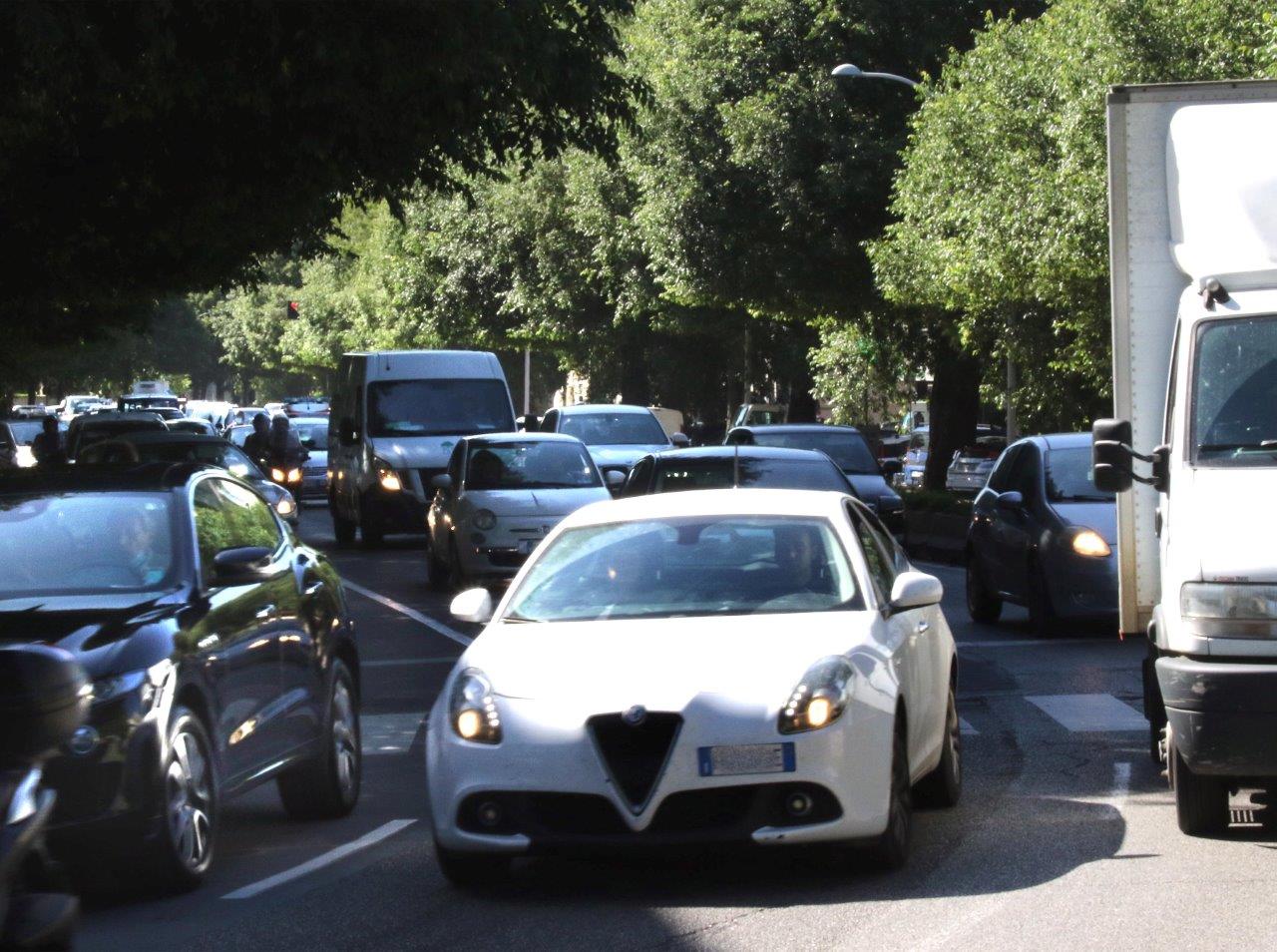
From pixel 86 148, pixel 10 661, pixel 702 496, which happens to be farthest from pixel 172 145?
pixel 10 661

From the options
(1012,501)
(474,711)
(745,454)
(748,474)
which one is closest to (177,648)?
(474,711)

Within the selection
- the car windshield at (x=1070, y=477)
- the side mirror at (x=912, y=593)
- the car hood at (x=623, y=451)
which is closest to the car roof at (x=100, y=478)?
the side mirror at (x=912, y=593)

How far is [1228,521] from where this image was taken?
790cm

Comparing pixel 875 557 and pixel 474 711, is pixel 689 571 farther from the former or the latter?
pixel 474 711

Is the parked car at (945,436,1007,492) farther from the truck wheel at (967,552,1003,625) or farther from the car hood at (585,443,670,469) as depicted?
the truck wheel at (967,552,1003,625)

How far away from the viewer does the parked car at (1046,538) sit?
15.8 metres

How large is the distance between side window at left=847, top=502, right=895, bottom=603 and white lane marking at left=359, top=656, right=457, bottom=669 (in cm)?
678

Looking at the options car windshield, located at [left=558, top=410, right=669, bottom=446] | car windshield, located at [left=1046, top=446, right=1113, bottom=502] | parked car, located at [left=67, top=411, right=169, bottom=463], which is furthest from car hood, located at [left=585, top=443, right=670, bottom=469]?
car windshield, located at [left=1046, top=446, right=1113, bottom=502]

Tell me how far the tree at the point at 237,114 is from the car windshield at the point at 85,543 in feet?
19.2

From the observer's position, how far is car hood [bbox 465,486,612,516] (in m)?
21.2

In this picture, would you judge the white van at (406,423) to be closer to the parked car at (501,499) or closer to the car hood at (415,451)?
the car hood at (415,451)

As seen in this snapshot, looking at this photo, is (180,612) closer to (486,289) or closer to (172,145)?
(172,145)

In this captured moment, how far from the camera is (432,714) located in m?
7.94

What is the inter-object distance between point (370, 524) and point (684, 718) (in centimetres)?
2098
